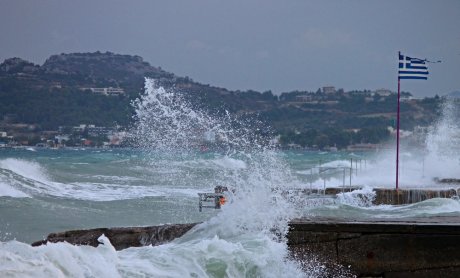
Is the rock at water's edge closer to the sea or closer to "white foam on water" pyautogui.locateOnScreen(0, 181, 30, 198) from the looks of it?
the sea

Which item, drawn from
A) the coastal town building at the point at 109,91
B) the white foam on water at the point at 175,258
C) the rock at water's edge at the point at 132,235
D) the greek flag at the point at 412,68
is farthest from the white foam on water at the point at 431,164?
the coastal town building at the point at 109,91

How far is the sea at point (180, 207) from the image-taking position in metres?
8.96

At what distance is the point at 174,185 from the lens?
3519 cm

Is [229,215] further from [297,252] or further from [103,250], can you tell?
[103,250]

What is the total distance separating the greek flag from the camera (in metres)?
25.6

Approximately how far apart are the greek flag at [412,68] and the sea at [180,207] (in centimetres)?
337

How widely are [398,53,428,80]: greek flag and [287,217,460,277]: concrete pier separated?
16.5 metres

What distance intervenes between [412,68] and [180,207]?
7.20 m

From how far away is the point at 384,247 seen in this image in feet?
30.9

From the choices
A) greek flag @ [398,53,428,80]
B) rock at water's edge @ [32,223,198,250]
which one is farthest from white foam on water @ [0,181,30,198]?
rock at water's edge @ [32,223,198,250]

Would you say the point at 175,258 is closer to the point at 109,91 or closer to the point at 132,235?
the point at 132,235

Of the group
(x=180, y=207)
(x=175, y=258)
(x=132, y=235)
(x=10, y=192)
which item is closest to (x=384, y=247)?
(x=175, y=258)

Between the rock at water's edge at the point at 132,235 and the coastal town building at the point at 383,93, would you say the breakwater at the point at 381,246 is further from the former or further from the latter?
the coastal town building at the point at 383,93

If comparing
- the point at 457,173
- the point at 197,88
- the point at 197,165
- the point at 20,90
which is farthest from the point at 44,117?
the point at 457,173
